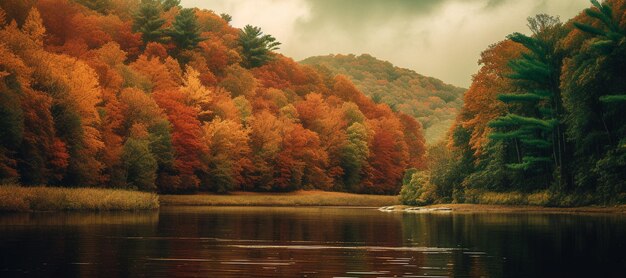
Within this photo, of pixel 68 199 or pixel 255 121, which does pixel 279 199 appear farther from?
pixel 68 199

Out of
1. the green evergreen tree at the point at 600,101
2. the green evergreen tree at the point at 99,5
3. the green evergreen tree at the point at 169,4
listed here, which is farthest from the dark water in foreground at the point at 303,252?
the green evergreen tree at the point at 169,4

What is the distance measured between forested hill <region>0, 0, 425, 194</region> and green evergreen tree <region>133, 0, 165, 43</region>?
28cm

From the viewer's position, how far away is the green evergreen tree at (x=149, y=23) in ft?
372

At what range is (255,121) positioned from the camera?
101438 millimetres

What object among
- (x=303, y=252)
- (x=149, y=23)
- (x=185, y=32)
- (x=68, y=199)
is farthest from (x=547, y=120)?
(x=149, y=23)

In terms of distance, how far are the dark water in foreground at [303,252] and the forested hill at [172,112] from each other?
958 inches

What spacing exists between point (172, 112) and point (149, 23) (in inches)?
1238

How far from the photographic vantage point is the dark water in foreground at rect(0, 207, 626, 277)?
663 inches

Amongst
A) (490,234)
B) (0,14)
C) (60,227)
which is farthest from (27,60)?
(490,234)

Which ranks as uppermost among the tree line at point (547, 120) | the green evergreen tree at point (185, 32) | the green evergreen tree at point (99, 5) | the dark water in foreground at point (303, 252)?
the green evergreen tree at point (99, 5)

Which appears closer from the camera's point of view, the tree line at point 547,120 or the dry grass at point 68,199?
the dry grass at point 68,199

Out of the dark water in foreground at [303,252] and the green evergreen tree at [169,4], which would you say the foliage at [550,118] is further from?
the green evergreen tree at [169,4]

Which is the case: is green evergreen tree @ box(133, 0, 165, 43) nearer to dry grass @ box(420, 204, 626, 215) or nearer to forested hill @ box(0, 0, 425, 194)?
forested hill @ box(0, 0, 425, 194)

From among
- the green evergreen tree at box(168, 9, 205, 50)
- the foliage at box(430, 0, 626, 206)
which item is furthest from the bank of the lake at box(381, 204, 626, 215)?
the green evergreen tree at box(168, 9, 205, 50)
